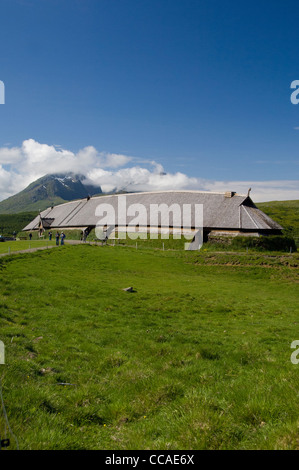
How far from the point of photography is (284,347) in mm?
12148

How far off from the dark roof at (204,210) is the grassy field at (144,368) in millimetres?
31827

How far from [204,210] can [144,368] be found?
180 feet

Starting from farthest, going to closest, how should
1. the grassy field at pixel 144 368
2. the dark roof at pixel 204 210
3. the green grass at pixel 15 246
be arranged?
the dark roof at pixel 204 210, the green grass at pixel 15 246, the grassy field at pixel 144 368

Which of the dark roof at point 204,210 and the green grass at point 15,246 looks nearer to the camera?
the green grass at point 15,246

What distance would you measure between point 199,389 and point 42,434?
391 centimetres

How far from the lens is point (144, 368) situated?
9539mm

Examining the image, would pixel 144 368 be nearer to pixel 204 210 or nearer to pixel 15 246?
pixel 15 246

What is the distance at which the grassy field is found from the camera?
17.8 feet

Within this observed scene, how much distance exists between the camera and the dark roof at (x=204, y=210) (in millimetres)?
56028

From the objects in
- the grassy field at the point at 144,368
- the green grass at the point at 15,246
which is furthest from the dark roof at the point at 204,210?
the grassy field at the point at 144,368

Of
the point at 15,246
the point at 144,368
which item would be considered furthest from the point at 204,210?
the point at 144,368

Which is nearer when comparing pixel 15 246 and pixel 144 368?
pixel 144 368

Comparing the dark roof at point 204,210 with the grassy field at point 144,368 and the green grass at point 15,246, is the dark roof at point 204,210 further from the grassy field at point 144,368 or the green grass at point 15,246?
the grassy field at point 144,368

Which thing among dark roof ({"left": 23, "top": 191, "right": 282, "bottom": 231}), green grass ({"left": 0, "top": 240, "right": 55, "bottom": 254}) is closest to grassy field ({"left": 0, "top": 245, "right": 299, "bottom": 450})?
green grass ({"left": 0, "top": 240, "right": 55, "bottom": 254})
